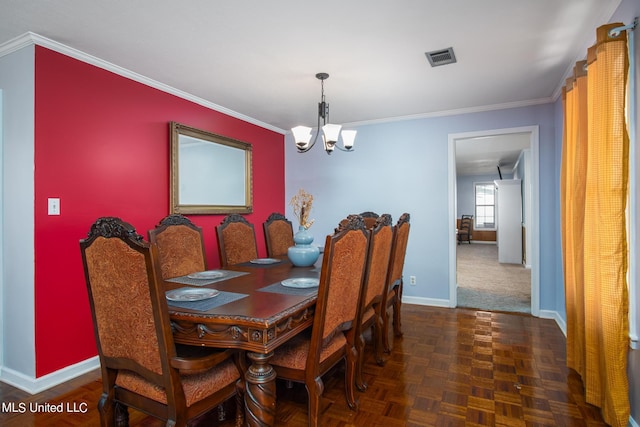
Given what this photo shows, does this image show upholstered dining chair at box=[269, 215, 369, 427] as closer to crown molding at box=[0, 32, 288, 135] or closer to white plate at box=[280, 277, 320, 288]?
white plate at box=[280, 277, 320, 288]

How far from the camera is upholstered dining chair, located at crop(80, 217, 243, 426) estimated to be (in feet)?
4.10

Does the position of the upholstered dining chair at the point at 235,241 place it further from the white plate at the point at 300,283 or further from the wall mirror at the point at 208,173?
the white plate at the point at 300,283

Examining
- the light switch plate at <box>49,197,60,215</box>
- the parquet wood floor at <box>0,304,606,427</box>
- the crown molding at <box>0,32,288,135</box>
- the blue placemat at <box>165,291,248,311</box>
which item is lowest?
the parquet wood floor at <box>0,304,606,427</box>

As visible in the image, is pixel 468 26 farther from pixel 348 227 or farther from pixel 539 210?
pixel 539 210

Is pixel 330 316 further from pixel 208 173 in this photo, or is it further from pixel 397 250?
pixel 208 173

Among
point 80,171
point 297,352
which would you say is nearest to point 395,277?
point 297,352

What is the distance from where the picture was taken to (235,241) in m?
3.00

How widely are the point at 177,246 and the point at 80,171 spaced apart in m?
0.88

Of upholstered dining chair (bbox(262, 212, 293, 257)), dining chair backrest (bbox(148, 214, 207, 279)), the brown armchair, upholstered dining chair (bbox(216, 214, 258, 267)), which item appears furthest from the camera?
the brown armchair

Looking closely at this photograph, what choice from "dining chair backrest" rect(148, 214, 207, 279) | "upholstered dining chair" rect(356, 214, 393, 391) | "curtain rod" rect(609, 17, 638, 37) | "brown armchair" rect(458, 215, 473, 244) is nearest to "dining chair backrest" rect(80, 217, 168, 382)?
"dining chair backrest" rect(148, 214, 207, 279)

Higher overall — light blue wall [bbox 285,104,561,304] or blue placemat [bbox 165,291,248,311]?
light blue wall [bbox 285,104,561,304]

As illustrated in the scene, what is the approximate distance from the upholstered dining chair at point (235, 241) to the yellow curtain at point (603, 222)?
2424 millimetres

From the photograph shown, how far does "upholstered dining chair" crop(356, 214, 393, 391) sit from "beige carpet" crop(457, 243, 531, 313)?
2.02 m

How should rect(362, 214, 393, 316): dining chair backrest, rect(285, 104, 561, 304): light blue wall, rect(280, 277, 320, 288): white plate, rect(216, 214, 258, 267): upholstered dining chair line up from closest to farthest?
rect(280, 277, 320, 288): white plate
rect(362, 214, 393, 316): dining chair backrest
rect(216, 214, 258, 267): upholstered dining chair
rect(285, 104, 561, 304): light blue wall
